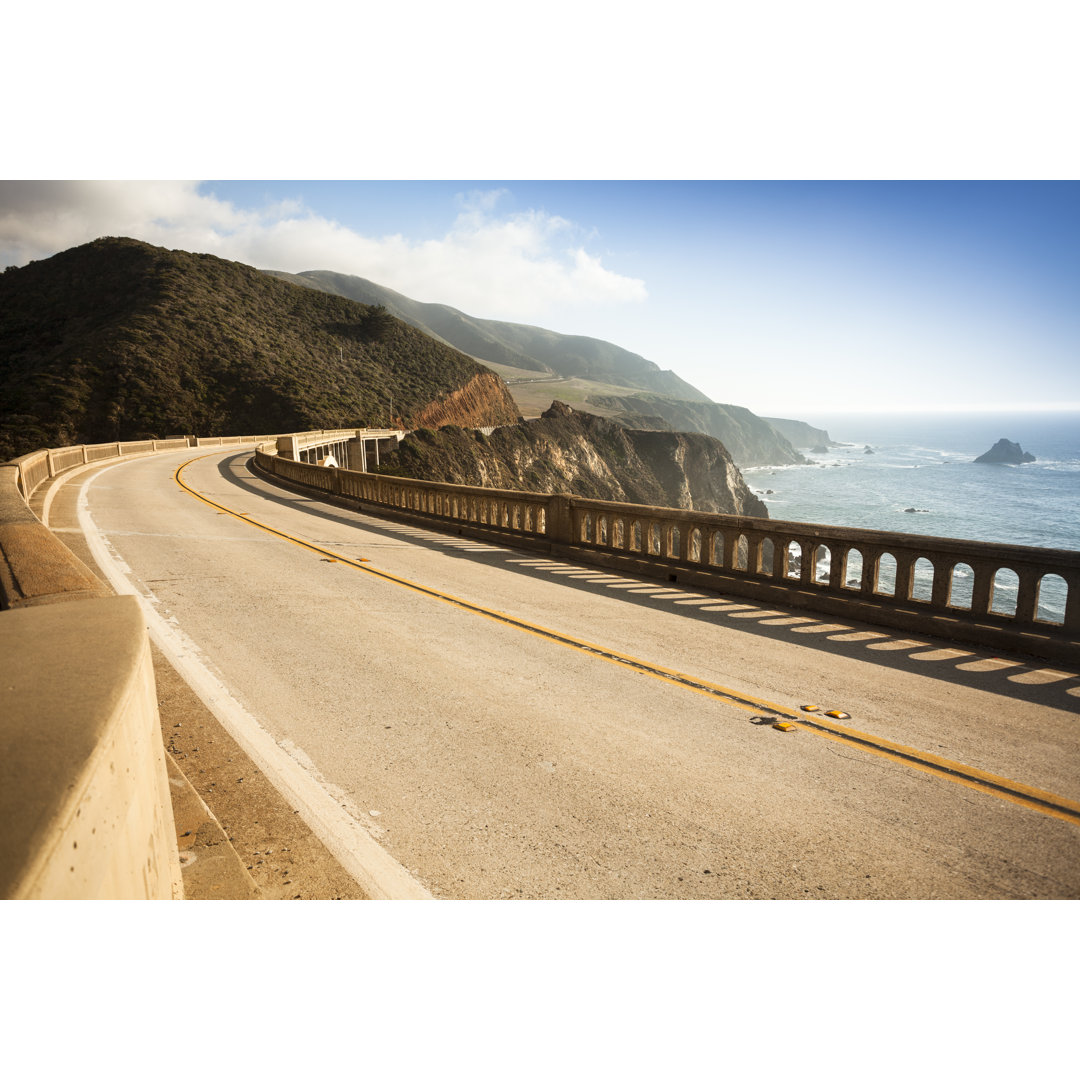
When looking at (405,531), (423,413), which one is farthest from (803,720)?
(423,413)

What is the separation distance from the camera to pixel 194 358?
74.2 metres

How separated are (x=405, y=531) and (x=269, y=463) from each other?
17.4 meters

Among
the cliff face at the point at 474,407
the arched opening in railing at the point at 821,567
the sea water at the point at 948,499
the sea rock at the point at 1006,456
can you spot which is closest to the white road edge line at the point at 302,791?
the arched opening in railing at the point at 821,567

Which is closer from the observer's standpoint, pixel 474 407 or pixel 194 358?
pixel 194 358

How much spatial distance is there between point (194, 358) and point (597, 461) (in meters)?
54.5

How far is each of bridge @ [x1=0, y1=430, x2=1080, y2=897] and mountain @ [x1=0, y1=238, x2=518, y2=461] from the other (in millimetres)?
63885

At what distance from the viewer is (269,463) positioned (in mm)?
29453

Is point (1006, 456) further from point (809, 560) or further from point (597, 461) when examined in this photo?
point (809, 560)

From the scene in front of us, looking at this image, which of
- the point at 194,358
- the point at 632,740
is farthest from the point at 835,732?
the point at 194,358

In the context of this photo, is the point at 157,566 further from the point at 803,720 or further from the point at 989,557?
the point at 989,557

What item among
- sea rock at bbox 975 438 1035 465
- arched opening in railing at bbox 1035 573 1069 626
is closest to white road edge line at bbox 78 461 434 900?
arched opening in railing at bbox 1035 573 1069 626

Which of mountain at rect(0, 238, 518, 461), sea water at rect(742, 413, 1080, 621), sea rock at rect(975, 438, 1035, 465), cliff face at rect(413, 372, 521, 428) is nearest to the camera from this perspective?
mountain at rect(0, 238, 518, 461)

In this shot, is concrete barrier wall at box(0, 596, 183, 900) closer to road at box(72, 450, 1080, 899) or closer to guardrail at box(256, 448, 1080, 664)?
road at box(72, 450, 1080, 899)

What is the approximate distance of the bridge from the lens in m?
2.61
